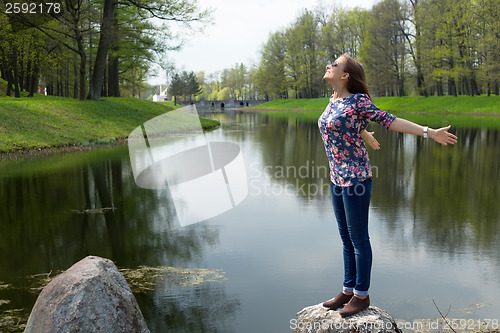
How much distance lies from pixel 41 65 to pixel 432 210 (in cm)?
3370

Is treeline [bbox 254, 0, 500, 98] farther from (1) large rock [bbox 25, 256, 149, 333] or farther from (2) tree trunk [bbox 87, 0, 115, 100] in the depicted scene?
(1) large rock [bbox 25, 256, 149, 333]

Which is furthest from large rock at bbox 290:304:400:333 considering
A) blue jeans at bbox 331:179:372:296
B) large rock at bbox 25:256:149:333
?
large rock at bbox 25:256:149:333

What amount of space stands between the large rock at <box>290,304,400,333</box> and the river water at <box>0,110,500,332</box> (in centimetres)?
53

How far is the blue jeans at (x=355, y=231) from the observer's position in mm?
3383

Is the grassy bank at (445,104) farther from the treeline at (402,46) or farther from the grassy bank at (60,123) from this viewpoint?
the grassy bank at (60,123)

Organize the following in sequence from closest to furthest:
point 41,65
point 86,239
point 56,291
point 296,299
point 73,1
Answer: point 56,291 < point 296,299 < point 86,239 < point 73,1 < point 41,65

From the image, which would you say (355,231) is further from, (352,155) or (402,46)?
(402,46)

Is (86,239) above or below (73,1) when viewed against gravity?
below

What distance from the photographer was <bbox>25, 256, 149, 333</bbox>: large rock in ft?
10.5

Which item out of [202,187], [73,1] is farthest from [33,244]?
[73,1]

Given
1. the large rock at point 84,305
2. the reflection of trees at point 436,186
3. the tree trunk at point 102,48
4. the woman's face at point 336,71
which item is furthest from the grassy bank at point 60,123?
the woman's face at point 336,71

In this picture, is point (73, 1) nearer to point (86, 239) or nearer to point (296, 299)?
point (86, 239)

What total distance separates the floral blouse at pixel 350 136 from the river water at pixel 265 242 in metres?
1.61

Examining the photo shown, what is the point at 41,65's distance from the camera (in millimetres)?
35062
